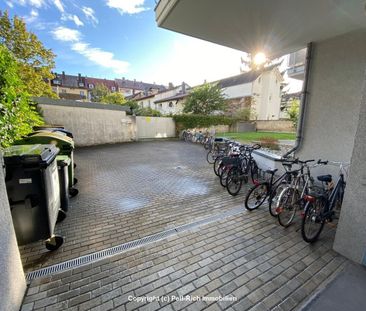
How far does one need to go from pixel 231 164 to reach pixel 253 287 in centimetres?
292

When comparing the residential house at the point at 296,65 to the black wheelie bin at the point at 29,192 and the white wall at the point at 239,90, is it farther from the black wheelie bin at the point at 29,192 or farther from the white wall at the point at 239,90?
the white wall at the point at 239,90

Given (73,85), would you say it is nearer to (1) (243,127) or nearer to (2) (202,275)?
(1) (243,127)

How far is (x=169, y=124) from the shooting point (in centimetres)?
1535

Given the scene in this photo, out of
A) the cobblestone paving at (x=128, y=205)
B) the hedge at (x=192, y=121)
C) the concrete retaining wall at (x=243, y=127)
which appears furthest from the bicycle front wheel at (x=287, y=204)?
the concrete retaining wall at (x=243, y=127)

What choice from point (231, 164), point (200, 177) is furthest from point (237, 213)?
point (200, 177)

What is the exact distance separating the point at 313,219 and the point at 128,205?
10.6 ft

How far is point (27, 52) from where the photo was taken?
10859 millimetres

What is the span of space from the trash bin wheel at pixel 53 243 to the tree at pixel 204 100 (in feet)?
56.7

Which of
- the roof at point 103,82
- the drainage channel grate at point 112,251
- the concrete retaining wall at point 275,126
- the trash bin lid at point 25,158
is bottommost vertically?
the drainage channel grate at point 112,251

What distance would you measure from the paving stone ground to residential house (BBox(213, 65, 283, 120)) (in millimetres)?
19576

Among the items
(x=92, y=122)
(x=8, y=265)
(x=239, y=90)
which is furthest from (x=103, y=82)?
(x=8, y=265)

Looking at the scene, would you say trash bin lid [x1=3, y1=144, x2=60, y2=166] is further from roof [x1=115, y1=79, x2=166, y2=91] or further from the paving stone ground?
roof [x1=115, y1=79, x2=166, y2=91]

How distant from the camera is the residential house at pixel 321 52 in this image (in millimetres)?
2285

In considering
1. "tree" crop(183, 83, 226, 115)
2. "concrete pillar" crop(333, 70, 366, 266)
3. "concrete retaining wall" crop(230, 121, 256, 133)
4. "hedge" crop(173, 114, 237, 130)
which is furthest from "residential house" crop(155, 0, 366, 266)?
"concrete retaining wall" crop(230, 121, 256, 133)
